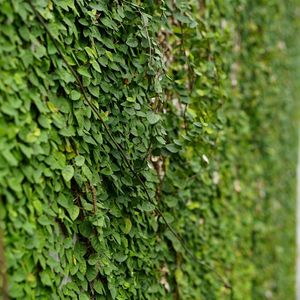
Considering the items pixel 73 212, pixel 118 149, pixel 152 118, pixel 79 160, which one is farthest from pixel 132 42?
pixel 73 212

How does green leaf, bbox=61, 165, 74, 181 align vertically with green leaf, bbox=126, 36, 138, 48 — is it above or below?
below

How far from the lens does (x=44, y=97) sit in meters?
1.69

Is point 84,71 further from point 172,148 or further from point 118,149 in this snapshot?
point 172,148

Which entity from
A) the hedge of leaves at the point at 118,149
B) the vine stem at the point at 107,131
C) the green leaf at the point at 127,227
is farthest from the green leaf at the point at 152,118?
the green leaf at the point at 127,227

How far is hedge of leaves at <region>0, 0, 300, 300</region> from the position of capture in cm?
159

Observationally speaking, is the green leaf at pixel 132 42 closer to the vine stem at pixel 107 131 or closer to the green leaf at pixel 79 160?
the vine stem at pixel 107 131

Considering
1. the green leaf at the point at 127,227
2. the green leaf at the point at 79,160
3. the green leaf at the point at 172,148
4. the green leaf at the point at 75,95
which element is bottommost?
the green leaf at the point at 127,227

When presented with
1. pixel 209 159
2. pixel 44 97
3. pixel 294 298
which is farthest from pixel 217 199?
pixel 294 298

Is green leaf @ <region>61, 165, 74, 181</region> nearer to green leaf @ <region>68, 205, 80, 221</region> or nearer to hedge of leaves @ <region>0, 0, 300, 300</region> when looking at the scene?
hedge of leaves @ <region>0, 0, 300, 300</region>

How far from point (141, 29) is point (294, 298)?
385 cm

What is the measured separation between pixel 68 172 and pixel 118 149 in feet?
0.88

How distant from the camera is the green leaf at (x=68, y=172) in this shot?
5.74 ft

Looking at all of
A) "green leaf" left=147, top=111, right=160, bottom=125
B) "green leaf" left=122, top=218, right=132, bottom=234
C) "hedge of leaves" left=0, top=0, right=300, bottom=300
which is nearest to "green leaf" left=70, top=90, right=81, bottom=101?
"hedge of leaves" left=0, top=0, right=300, bottom=300

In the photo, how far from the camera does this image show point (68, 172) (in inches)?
69.4
